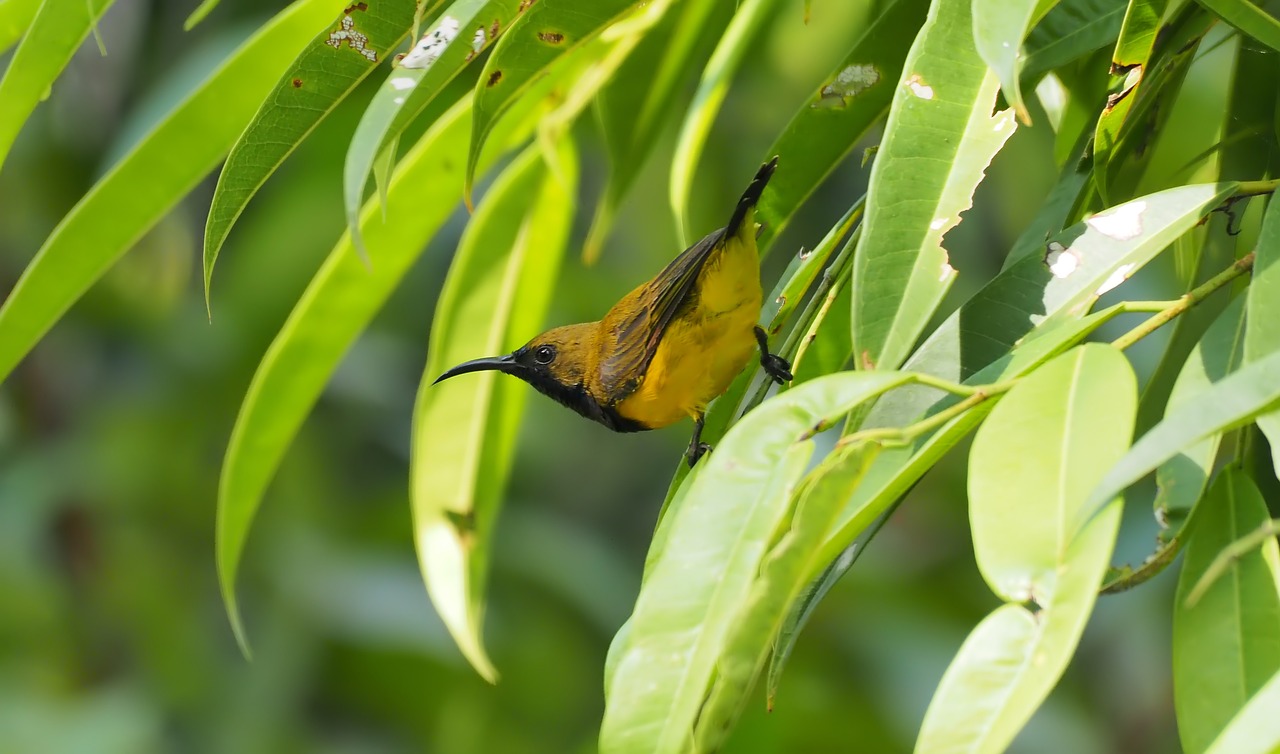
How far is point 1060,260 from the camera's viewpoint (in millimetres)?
1179

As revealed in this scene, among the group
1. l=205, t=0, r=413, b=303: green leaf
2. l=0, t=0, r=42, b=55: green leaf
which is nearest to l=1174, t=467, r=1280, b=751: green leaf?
l=205, t=0, r=413, b=303: green leaf

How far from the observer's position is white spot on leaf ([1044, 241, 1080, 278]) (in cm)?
117

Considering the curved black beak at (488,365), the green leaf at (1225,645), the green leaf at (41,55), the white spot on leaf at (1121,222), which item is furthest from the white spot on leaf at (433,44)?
the curved black beak at (488,365)

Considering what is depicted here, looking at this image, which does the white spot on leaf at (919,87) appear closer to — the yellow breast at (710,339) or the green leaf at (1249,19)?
the green leaf at (1249,19)

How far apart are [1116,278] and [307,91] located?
0.87 metres

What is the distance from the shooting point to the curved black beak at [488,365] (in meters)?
2.31

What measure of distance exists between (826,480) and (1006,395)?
204mm

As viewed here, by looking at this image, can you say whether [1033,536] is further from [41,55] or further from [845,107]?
[41,55]

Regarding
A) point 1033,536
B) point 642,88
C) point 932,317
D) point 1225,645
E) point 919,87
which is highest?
point 642,88

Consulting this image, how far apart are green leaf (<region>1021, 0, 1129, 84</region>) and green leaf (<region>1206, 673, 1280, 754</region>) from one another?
0.81 metres

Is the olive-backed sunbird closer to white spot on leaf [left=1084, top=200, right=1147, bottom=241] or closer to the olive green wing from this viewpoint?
the olive green wing

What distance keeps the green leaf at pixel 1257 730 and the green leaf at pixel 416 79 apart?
0.83 m

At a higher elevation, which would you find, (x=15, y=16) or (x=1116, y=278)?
(x=15, y=16)

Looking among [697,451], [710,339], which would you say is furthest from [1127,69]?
[710,339]
